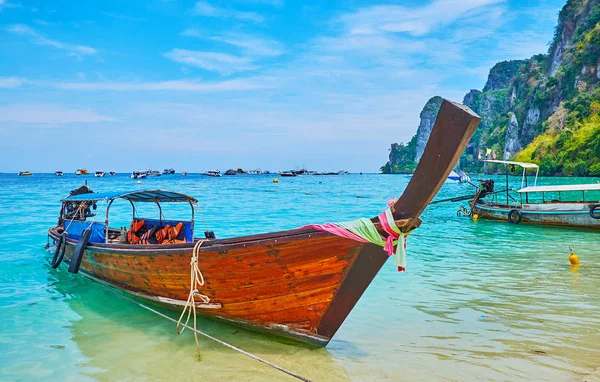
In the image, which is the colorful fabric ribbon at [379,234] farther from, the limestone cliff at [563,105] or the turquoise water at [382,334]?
the limestone cliff at [563,105]

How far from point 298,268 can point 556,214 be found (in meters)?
18.5

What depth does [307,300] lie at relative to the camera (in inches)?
207

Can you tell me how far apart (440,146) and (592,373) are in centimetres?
330

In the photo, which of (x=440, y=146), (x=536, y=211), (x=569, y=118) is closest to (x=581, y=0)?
(x=569, y=118)

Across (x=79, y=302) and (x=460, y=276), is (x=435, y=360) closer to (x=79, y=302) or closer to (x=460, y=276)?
(x=460, y=276)

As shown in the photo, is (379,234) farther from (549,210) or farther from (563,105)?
(563,105)

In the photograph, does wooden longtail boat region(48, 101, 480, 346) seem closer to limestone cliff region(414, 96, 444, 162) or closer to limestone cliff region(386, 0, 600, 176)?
limestone cliff region(386, 0, 600, 176)

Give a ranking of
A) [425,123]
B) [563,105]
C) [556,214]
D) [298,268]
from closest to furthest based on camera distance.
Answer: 1. [298,268]
2. [556,214]
3. [563,105]
4. [425,123]

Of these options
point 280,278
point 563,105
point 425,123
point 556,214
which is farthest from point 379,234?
point 425,123

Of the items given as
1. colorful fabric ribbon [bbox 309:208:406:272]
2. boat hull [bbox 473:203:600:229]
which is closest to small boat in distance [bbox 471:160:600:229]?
boat hull [bbox 473:203:600:229]

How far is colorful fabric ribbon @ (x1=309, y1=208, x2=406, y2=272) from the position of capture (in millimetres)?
4543

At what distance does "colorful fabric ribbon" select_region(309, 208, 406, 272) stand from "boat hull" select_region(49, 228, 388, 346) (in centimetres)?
14

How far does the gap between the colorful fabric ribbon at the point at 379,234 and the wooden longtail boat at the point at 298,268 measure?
0.25 ft

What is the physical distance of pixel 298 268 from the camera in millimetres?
5055
